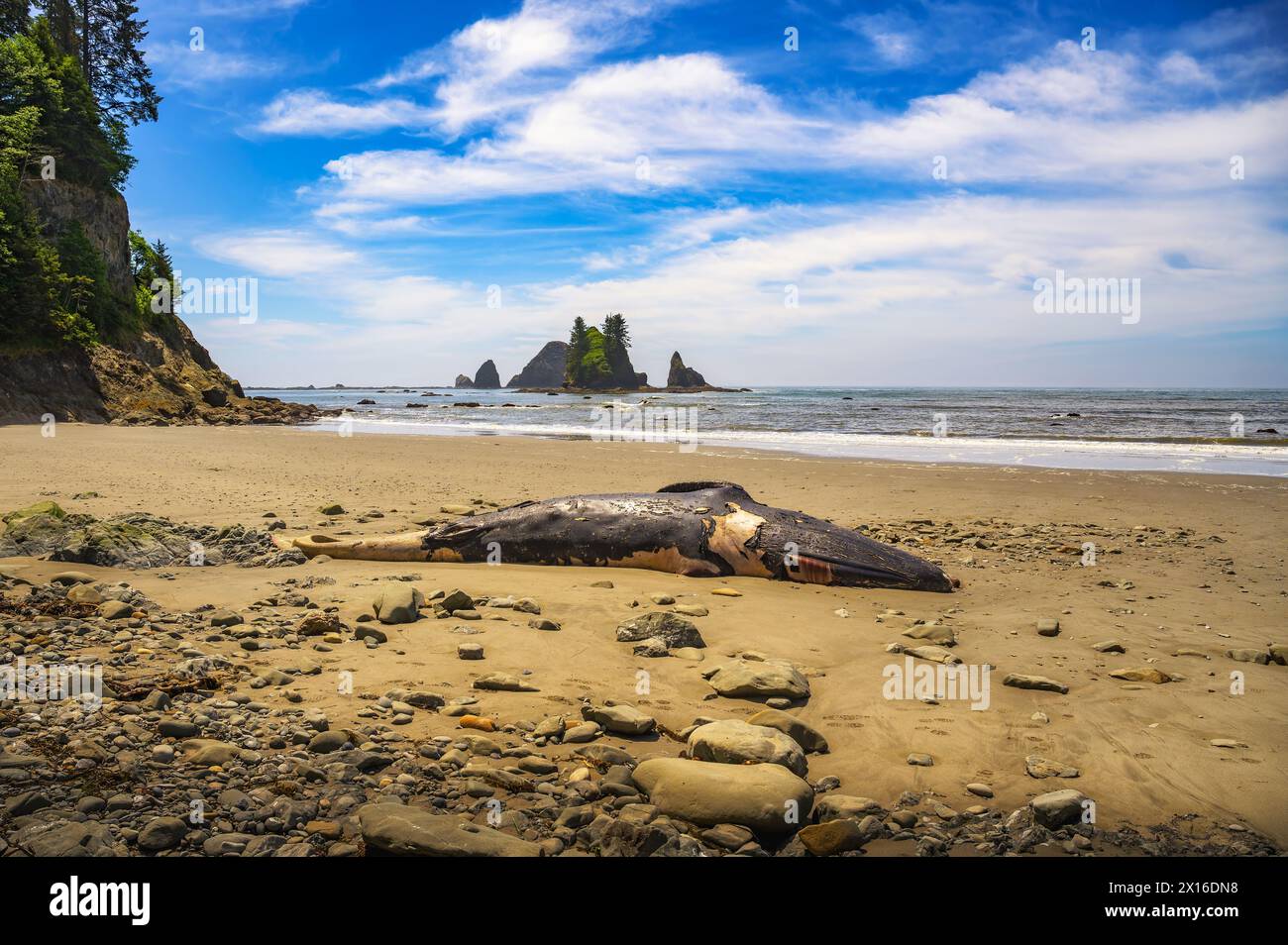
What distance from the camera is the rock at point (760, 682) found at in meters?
3.89

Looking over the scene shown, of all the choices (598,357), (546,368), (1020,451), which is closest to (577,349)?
(598,357)

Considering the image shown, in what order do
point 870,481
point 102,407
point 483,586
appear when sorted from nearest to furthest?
1. point 483,586
2. point 870,481
3. point 102,407

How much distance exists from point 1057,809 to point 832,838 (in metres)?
0.92

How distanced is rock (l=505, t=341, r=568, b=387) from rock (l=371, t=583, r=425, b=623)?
Answer: 161242 mm

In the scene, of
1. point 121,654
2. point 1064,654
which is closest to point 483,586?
point 121,654

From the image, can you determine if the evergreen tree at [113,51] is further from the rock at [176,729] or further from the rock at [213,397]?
the rock at [176,729]

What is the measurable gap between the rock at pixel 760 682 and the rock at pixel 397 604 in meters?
2.11

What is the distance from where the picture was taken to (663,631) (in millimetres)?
4719

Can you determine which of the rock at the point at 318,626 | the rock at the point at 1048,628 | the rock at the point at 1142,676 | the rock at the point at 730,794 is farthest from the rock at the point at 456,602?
the rock at the point at 1142,676

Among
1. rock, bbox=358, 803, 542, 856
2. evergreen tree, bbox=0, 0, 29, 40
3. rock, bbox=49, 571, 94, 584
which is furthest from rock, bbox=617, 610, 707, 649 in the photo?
evergreen tree, bbox=0, 0, 29, 40
